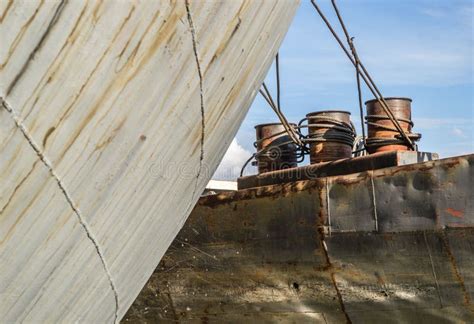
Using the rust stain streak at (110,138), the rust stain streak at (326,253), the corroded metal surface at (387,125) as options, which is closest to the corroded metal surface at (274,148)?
the corroded metal surface at (387,125)

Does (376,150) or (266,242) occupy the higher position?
(376,150)

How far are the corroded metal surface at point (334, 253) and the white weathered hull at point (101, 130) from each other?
8.02ft

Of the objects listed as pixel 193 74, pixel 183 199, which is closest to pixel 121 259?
pixel 183 199

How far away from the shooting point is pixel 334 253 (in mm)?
4660

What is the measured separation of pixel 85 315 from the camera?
73.0 inches

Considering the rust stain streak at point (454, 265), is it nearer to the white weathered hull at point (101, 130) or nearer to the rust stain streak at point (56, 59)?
the white weathered hull at point (101, 130)

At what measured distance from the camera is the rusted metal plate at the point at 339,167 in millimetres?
4902

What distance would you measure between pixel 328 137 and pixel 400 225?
1.67 metres

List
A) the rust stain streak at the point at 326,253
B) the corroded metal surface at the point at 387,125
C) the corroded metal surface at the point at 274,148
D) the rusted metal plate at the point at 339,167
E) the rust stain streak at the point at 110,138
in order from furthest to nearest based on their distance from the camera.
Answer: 1. the corroded metal surface at the point at 274,148
2. the corroded metal surface at the point at 387,125
3. the rusted metal plate at the point at 339,167
4. the rust stain streak at the point at 326,253
5. the rust stain streak at the point at 110,138

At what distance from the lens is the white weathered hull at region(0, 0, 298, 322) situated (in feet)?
4.63

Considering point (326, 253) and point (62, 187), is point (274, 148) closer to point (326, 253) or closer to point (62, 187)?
point (326, 253)

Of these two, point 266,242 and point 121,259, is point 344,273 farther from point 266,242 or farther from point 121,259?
point 121,259

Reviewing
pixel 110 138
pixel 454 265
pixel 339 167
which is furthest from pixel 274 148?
pixel 110 138

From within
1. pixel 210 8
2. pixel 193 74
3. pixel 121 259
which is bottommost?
pixel 121 259
